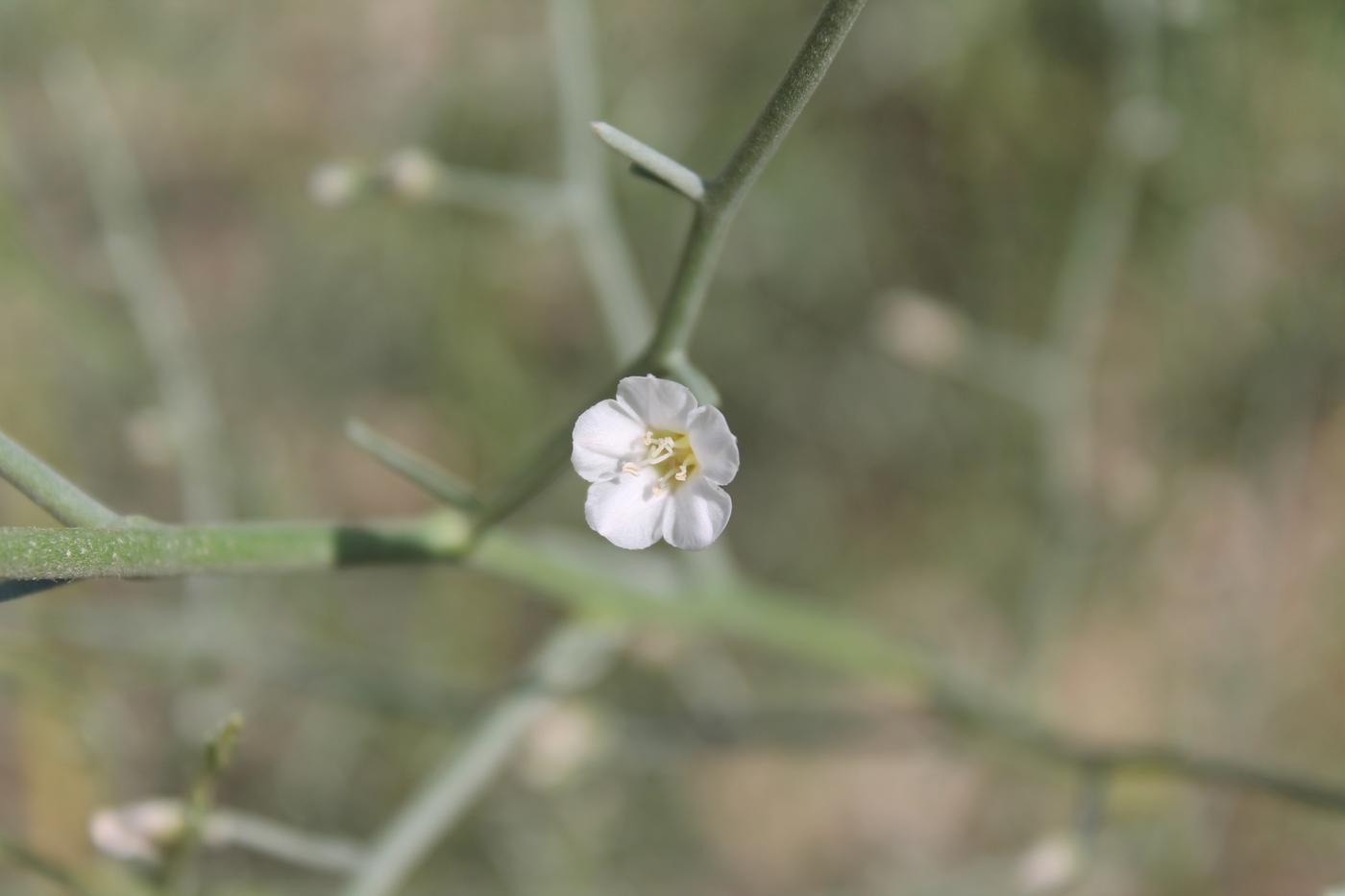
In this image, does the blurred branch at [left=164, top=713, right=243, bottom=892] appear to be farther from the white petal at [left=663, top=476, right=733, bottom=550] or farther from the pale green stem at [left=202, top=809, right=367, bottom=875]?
the white petal at [left=663, top=476, right=733, bottom=550]

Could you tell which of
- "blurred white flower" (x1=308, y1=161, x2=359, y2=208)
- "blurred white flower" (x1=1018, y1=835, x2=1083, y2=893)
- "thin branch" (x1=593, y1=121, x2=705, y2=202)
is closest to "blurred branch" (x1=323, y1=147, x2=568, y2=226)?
"blurred white flower" (x1=308, y1=161, x2=359, y2=208)

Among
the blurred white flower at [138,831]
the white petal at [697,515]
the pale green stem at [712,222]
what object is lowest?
the white petal at [697,515]

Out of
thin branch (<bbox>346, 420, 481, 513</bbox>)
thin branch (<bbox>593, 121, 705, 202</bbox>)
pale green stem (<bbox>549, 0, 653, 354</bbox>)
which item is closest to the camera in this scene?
thin branch (<bbox>593, 121, 705, 202</bbox>)

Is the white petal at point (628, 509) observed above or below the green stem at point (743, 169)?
below

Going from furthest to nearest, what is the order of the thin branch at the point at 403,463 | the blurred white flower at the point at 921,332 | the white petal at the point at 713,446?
the blurred white flower at the point at 921,332, the thin branch at the point at 403,463, the white petal at the point at 713,446

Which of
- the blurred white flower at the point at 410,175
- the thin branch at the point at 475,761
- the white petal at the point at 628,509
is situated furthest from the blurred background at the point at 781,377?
the white petal at the point at 628,509

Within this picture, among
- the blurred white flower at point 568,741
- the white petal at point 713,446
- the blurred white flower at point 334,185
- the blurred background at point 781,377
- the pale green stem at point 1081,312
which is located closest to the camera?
the white petal at point 713,446

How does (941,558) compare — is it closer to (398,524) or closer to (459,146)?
(459,146)

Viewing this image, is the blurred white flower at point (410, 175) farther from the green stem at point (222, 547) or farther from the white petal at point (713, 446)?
the white petal at point (713, 446)
